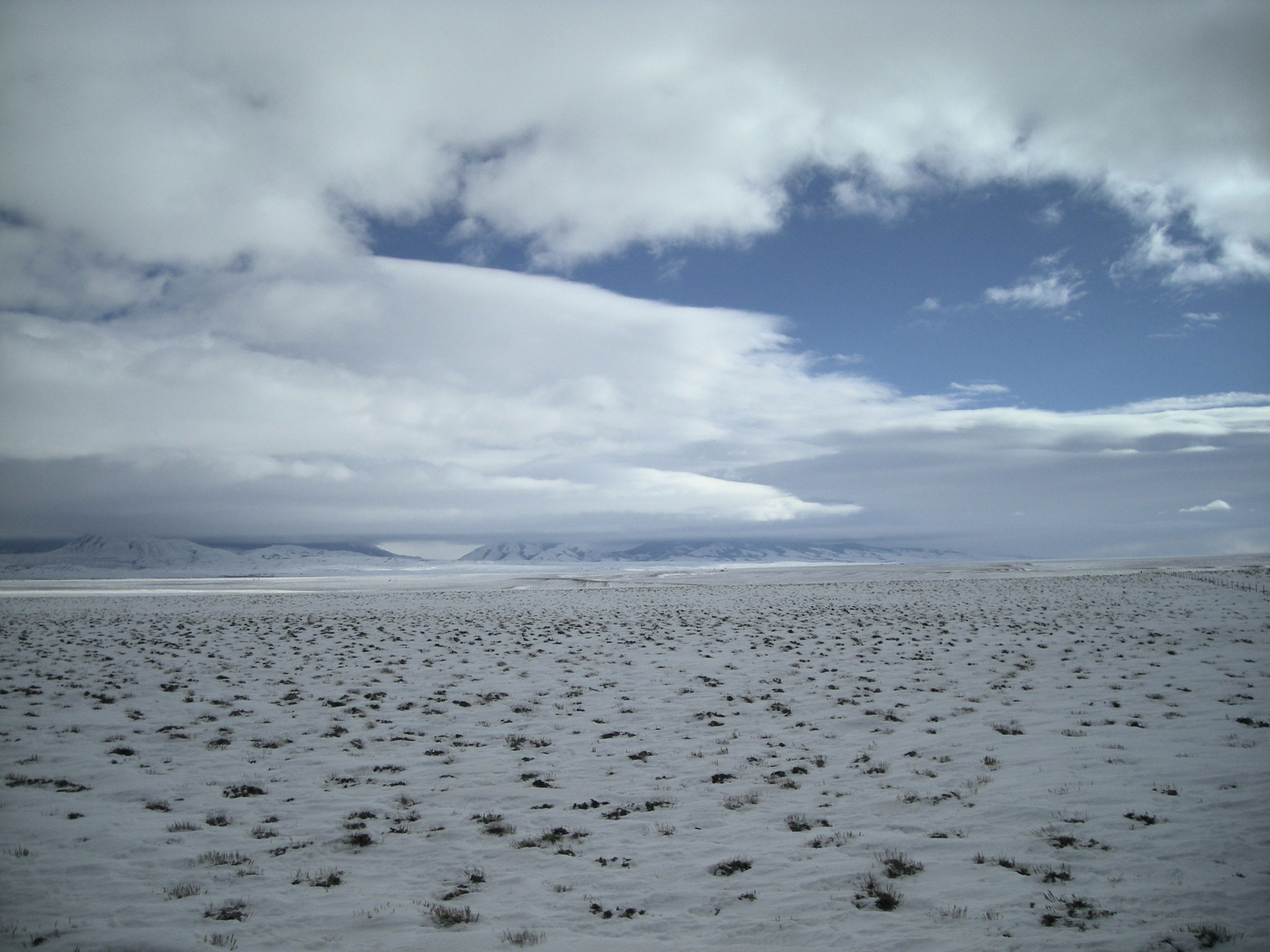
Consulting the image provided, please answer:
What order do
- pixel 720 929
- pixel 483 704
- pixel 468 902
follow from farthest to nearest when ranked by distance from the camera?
pixel 483 704 < pixel 468 902 < pixel 720 929

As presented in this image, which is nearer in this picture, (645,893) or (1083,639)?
(645,893)

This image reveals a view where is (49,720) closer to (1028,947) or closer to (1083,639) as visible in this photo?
(1028,947)

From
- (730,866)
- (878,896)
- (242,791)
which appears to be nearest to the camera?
(878,896)

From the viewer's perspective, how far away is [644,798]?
993cm

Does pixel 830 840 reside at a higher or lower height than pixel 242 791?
higher

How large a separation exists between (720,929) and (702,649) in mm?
17437

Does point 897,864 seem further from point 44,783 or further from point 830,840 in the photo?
point 44,783

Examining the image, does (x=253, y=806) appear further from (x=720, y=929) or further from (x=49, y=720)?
(x=49, y=720)

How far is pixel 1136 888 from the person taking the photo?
6.67 m

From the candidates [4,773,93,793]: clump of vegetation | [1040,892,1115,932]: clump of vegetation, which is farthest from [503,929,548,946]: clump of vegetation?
[4,773,93,793]: clump of vegetation

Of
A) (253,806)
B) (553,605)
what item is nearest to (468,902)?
(253,806)

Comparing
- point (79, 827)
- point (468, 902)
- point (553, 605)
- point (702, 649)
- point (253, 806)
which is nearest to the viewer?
point (468, 902)

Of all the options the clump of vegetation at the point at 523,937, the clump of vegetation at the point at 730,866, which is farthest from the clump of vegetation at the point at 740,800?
the clump of vegetation at the point at 523,937

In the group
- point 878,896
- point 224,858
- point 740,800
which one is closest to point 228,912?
point 224,858
